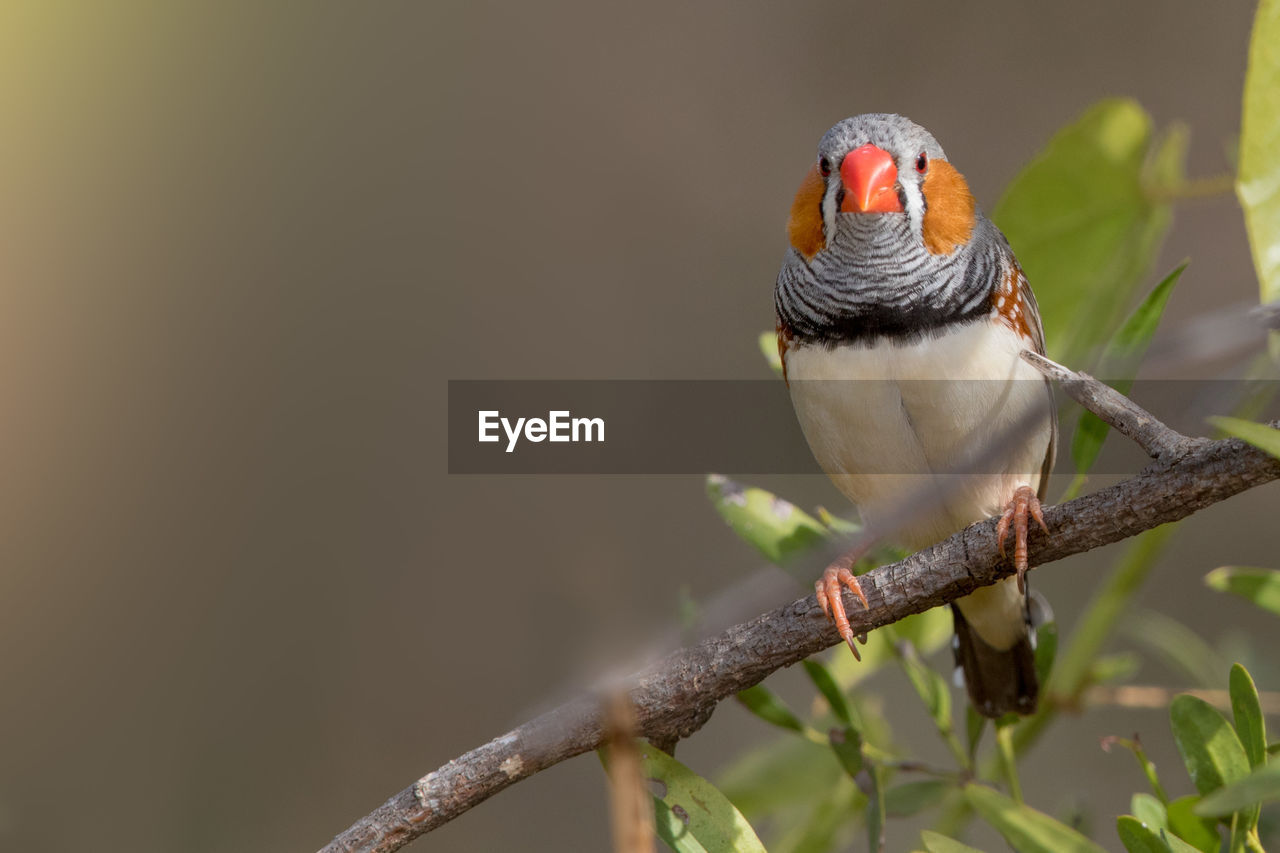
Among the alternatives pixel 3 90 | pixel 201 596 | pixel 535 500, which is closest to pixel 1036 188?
pixel 535 500

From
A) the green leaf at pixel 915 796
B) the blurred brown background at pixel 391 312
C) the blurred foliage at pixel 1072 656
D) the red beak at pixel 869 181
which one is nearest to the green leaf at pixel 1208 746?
the blurred foliage at pixel 1072 656

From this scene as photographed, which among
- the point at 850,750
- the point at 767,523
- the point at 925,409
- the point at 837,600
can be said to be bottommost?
the point at 850,750

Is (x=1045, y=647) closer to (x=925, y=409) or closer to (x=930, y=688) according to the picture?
(x=930, y=688)

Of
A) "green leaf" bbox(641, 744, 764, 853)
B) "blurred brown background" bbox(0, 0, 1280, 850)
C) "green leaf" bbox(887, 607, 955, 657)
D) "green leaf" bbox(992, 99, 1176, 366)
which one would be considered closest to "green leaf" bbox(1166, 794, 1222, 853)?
"green leaf" bbox(641, 744, 764, 853)

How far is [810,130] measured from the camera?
3.67 meters

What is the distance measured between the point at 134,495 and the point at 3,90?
1379 mm

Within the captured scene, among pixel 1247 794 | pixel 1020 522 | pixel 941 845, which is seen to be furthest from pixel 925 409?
pixel 1247 794

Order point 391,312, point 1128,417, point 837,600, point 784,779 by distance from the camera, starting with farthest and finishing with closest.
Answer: point 391,312 → point 784,779 → point 837,600 → point 1128,417

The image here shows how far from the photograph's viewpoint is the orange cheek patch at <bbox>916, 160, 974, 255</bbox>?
159cm

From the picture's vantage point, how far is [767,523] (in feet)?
4.50

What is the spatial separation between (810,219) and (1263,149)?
643 millimetres

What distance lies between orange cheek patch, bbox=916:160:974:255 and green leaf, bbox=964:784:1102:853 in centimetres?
77

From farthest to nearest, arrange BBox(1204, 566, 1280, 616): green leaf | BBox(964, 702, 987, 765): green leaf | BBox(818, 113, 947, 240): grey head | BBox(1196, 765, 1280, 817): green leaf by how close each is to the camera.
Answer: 1. BBox(818, 113, 947, 240): grey head
2. BBox(964, 702, 987, 765): green leaf
3. BBox(1204, 566, 1280, 616): green leaf
4. BBox(1196, 765, 1280, 817): green leaf

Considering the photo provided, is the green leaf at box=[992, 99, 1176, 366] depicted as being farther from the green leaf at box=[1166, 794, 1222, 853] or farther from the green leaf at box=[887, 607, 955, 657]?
the green leaf at box=[1166, 794, 1222, 853]
